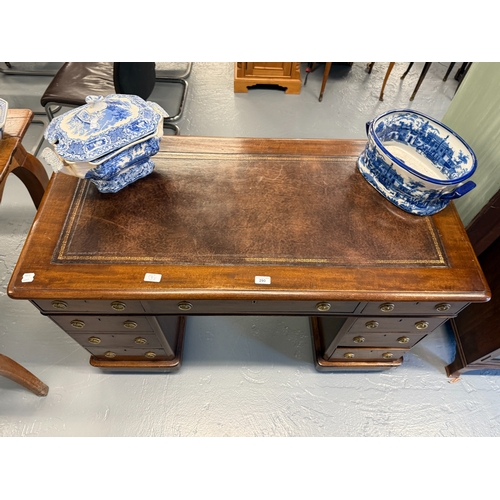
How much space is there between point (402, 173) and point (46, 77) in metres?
3.34

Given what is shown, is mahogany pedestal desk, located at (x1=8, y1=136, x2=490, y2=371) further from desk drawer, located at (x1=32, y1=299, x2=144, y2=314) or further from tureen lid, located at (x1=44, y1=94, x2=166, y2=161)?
tureen lid, located at (x1=44, y1=94, x2=166, y2=161)

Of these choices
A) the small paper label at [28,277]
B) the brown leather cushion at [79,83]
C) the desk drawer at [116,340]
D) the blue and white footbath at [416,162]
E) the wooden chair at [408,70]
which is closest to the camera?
the small paper label at [28,277]

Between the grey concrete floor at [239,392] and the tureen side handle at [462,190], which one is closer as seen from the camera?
the tureen side handle at [462,190]

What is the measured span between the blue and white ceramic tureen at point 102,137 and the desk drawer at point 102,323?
497mm

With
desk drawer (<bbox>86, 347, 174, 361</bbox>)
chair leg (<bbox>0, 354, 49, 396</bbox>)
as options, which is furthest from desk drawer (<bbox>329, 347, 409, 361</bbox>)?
chair leg (<bbox>0, 354, 49, 396</bbox>)

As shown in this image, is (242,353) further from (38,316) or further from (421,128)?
(421,128)

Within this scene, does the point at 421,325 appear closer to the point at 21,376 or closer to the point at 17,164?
the point at 21,376

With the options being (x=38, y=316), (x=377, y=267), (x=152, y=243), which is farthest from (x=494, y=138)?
(x=38, y=316)

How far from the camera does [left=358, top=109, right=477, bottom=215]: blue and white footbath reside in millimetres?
1189

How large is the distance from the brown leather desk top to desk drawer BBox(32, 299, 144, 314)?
8cm

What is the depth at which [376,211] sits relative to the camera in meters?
1.29

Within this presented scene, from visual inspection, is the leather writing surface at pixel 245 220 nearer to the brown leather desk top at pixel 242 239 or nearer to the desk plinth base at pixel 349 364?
the brown leather desk top at pixel 242 239

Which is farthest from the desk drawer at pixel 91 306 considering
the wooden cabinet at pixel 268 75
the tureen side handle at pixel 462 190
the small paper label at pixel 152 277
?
the wooden cabinet at pixel 268 75

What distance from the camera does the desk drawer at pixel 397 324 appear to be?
1.31 meters
